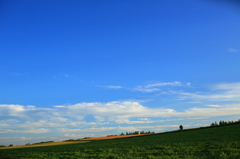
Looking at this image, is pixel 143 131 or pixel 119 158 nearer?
pixel 119 158

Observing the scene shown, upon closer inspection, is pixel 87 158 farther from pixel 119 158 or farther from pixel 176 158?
pixel 176 158

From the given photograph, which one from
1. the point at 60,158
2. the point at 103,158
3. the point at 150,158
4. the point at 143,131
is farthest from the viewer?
the point at 143,131

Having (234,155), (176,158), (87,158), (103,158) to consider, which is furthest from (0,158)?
(234,155)

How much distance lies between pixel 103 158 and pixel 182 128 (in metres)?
70.6

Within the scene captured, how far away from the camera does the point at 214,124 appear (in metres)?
78.7

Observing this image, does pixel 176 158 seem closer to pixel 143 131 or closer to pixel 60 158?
pixel 60 158

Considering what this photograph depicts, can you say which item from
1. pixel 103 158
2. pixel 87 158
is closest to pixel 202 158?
pixel 103 158

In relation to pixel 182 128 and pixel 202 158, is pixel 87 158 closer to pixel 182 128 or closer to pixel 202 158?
pixel 202 158

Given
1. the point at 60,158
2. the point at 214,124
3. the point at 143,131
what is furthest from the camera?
the point at 143,131

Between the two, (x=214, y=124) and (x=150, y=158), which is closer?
(x=150, y=158)

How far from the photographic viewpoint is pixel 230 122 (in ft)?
261

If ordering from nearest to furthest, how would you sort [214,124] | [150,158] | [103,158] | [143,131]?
[150,158] → [103,158] → [214,124] → [143,131]

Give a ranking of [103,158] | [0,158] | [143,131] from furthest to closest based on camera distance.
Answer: [143,131], [0,158], [103,158]

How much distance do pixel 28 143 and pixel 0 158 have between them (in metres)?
46.3
